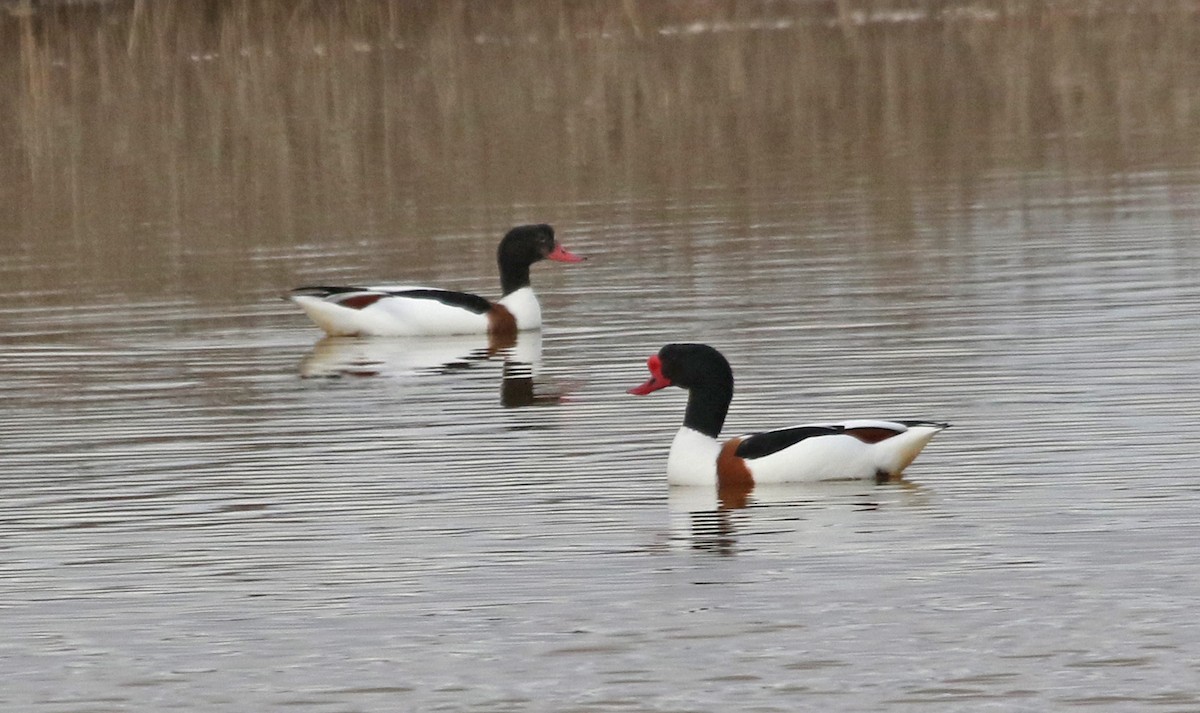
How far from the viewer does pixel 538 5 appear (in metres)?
41.8

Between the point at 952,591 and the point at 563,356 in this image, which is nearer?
the point at 952,591

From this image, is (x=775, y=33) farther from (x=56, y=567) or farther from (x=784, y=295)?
(x=56, y=567)

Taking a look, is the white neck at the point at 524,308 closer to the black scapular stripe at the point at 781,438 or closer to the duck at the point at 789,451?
the duck at the point at 789,451

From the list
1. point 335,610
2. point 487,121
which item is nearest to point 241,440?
point 335,610

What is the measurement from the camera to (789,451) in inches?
437

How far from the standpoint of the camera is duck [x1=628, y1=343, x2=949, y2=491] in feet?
36.3

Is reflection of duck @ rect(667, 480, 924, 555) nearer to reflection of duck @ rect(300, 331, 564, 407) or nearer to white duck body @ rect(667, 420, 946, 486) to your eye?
white duck body @ rect(667, 420, 946, 486)

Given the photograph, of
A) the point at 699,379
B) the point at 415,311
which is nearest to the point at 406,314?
the point at 415,311

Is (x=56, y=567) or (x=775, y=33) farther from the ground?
(x=775, y=33)

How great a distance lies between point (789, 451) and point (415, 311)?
638cm

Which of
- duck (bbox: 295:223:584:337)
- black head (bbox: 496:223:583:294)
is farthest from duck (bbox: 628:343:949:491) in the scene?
black head (bbox: 496:223:583:294)

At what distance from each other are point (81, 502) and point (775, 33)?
26.9 m

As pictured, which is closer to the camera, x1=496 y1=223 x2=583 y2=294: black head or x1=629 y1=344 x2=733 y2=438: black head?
x1=629 y1=344 x2=733 y2=438: black head

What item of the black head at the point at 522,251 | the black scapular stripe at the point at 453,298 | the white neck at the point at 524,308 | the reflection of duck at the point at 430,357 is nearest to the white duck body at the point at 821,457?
the reflection of duck at the point at 430,357
